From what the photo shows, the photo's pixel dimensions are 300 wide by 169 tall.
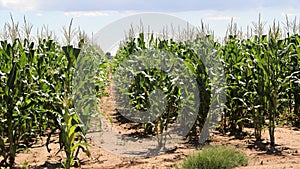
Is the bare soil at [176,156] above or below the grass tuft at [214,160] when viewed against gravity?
below

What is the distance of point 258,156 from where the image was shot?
6031 mm

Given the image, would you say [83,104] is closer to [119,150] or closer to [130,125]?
[119,150]

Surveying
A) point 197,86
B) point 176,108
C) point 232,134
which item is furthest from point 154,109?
point 232,134

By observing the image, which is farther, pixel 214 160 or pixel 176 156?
pixel 176 156

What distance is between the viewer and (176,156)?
6258 mm

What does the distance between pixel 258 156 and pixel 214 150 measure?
3.60 ft

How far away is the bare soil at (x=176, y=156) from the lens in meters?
5.60

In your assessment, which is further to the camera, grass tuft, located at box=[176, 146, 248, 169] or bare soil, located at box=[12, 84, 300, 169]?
bare soil, located at box=[12, 84, 300, 169]

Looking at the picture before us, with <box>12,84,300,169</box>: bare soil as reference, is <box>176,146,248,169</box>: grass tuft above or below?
above

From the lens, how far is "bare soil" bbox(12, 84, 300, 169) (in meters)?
5.60

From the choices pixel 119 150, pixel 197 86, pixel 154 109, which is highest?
pixel 197 86

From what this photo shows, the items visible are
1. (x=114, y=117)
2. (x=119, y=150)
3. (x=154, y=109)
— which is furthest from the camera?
(x=114, y=117)

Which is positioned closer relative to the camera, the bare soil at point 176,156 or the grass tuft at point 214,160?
the grass tuft at point 214,160

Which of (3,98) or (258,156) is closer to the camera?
(3,98)
